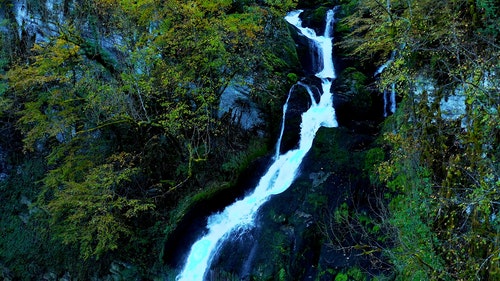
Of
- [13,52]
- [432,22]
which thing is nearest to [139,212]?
[13,52]

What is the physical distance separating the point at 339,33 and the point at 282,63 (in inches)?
198

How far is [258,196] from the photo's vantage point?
33.0ft

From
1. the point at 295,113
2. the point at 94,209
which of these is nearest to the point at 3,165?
the point at 94,209

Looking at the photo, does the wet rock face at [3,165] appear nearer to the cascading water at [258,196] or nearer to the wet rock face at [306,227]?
the cascading water at [258,196]

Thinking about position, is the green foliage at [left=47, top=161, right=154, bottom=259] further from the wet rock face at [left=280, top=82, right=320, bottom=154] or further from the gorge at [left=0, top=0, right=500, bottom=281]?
the wet rock face at [left=280, top=82, right=320, bottom=154]

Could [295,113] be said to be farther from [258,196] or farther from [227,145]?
[258,196]

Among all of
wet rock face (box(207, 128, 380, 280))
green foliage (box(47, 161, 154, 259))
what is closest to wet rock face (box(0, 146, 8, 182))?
green foliage (box(47, 161, 154, 259))

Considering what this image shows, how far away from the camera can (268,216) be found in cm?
900

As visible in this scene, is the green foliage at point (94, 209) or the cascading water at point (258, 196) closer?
the cascading water at point (258, 196)

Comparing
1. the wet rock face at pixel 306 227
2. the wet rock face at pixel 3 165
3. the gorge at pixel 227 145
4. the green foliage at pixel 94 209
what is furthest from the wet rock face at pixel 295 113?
the wet rock face at pixel 3 165

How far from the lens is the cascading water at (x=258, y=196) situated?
905cm

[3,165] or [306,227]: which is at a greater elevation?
[3,165]

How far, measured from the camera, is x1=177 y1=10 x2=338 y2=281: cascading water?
905 centimetres

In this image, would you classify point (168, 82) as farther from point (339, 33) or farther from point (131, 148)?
point (339, 33)
